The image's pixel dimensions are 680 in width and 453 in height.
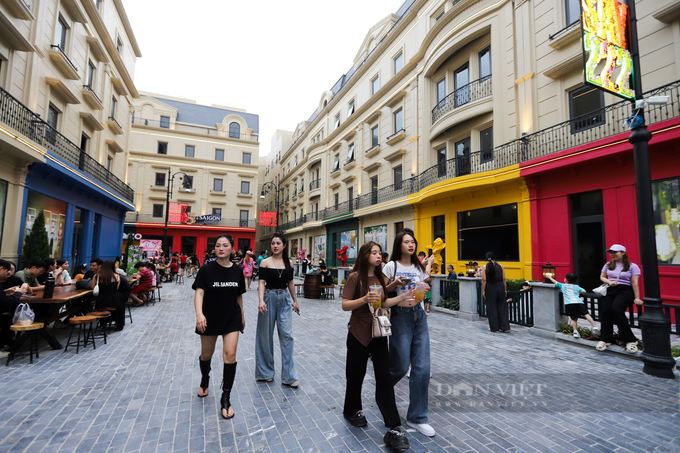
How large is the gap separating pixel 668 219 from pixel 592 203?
1848 mm

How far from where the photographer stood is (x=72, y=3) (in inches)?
500

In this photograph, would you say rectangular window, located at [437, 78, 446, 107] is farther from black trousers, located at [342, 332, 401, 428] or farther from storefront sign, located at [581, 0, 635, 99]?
black trousers, located at [342, 332, 401, 428]

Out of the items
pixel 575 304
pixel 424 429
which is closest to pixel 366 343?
pixel 424 429

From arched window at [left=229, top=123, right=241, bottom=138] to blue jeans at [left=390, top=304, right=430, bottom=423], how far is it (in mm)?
38333

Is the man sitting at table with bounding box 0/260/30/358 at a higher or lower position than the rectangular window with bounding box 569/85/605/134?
lower

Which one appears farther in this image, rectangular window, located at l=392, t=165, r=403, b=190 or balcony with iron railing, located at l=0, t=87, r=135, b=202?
rectangular window, located at l=392, t=165, r=403, b=190

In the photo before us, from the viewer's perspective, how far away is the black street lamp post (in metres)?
4.77

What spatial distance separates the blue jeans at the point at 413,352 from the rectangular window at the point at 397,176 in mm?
15927

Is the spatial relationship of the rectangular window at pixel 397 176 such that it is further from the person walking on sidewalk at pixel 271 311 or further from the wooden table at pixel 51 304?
the wooden table at pixel 51 304

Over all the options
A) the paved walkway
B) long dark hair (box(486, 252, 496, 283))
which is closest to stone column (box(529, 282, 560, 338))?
long dark hair (box(486, 252, 496, 283))

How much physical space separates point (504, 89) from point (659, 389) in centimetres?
1141

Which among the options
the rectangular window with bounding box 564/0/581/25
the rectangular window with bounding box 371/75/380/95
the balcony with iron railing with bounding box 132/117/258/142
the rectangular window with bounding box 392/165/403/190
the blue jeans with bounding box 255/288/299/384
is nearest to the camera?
the blue jeans with bounding box 255/288/299/384

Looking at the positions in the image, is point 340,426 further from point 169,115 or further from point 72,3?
point 169,115

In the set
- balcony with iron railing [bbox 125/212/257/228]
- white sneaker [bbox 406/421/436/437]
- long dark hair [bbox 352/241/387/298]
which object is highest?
balcony with iron railing [bbox 125/212/257/228]
